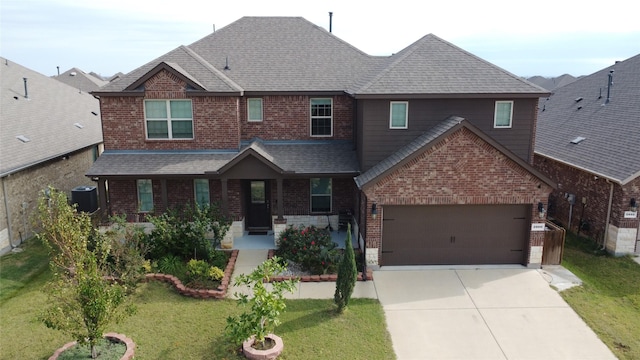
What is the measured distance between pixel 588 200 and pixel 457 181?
6718mm

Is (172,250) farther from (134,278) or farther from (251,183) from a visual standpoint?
(251,183)

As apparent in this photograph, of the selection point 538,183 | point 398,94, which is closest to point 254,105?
point 398,94

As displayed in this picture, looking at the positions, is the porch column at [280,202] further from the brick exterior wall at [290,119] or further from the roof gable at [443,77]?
the roof gable at [443,77]

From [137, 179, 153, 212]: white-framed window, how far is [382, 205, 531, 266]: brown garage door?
886 centimetres

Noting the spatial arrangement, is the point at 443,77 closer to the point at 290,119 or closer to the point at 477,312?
the point at 290,119

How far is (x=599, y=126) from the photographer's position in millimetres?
19312

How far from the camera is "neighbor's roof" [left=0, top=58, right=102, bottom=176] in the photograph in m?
17.4

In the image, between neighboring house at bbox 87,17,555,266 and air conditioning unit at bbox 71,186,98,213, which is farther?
air conditioning unit at bbox 71,186,98,213

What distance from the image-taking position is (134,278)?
12.7 meters

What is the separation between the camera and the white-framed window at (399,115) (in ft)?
50.9

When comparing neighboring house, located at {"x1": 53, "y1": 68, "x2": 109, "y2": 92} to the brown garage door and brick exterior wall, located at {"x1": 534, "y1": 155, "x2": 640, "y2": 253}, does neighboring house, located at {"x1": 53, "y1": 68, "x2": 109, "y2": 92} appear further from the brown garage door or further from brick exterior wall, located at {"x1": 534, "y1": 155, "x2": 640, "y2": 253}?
brick exterior wall, located at {"x1": 534, "y1": 155, "x2": 640, "y2": 253}

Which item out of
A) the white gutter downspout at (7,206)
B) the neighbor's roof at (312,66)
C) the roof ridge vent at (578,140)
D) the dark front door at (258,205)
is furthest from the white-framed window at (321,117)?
the white gutter downspout at (7,206)

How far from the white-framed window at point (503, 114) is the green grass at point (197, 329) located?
7926 mm

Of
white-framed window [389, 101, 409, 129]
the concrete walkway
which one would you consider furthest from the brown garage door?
white-framed window [389, 101, 409, 129]
